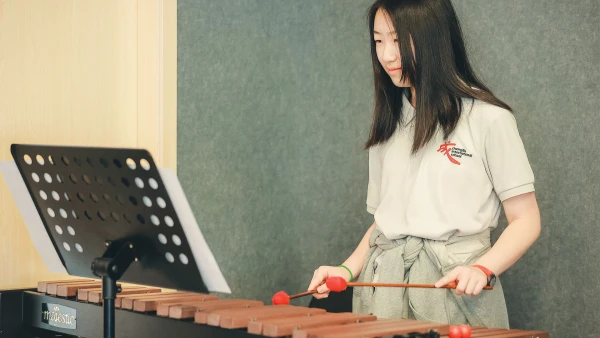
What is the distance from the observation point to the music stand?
1.94 m

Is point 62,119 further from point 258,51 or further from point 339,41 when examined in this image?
point 339,41

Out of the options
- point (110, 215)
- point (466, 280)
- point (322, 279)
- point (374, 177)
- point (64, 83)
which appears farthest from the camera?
point (64, 83)

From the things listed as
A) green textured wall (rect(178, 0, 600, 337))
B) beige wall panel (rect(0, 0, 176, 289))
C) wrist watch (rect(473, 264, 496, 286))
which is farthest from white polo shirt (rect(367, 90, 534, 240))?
beige wall panel (rect(0, 0, 176, 289))

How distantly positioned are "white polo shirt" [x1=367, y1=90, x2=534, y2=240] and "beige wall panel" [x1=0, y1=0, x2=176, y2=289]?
47.5 inches

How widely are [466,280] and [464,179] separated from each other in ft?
1.20

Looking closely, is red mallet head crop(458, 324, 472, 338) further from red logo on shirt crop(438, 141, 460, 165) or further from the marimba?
red logo on shirt crop(438, 141, 460, 165)

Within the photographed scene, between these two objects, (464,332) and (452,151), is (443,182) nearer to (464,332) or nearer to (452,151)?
(452,151)

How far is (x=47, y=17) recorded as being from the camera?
→ 10.0ft

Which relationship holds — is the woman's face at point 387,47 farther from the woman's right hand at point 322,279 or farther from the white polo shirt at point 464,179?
the woman's right hand at point 322,279

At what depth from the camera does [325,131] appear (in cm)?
371

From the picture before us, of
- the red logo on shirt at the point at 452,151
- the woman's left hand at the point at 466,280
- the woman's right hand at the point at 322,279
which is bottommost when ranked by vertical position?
the woman's right hand at the point at 322,279

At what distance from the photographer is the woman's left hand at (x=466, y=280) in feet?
7.20

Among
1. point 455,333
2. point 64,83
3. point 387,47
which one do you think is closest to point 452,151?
point 387,47

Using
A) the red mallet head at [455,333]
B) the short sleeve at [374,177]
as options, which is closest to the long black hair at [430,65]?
the short sleeve at [374,177]
